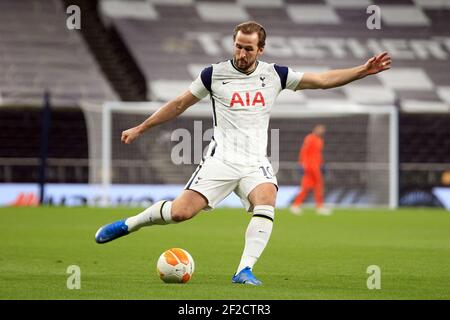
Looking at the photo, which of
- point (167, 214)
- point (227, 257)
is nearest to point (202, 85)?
point (167, 214)

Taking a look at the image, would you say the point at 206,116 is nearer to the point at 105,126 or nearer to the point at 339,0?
the point at 105,126

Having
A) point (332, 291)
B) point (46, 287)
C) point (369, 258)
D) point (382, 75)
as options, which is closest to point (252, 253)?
point (332, 291)

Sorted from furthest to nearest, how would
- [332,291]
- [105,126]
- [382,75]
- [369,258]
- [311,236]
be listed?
[382,75], [105,126], [311,236], [369,258], [332,291]

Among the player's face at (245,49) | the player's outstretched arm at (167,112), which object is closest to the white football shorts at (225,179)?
the player's outstretched arm at (167,112)

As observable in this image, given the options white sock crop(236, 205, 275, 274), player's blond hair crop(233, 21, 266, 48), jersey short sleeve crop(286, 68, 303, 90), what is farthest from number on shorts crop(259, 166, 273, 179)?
player's blond hair crop(233, 21, 266, 48)

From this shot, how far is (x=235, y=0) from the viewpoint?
100ft

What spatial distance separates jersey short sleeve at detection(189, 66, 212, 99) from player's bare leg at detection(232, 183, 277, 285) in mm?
885

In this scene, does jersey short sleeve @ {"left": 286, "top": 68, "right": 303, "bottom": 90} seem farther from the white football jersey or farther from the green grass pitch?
the green grass pitch

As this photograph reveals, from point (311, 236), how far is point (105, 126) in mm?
10722

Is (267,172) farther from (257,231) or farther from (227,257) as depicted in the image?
(227,257)

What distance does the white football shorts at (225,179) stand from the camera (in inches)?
331

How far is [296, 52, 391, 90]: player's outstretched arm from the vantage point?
27.0ft

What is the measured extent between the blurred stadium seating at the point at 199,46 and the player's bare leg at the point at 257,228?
727 inches

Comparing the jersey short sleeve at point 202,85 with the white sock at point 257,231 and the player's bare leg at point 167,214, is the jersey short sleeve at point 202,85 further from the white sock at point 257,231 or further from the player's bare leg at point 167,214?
the white sock at point 257,231
